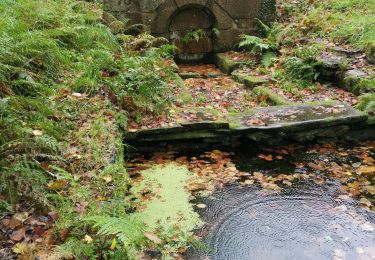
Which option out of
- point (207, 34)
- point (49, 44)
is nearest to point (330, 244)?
point (49, 44)

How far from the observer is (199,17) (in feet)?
33.1

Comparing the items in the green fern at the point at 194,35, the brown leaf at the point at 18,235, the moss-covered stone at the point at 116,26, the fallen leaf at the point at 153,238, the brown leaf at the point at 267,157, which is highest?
the moss-covered stone at the point at 116,26

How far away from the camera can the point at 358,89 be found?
22.1 feet

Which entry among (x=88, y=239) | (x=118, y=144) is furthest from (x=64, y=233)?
(x=118, y=144)

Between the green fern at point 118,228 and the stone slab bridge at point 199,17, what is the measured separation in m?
7.73

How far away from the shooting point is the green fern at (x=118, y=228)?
2.50 metres

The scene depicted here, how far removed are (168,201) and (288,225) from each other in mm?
1305

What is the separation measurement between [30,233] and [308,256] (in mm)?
2370

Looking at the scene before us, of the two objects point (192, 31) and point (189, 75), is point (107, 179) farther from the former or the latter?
point (192, 31)

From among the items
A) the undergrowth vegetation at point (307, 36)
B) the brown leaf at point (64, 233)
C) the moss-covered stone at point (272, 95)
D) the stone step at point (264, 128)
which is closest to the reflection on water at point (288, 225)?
the stone step at point (264, 128)

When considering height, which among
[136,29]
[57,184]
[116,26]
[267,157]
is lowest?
[267,157]

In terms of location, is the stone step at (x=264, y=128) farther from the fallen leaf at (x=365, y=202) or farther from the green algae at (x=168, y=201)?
the fallen leaf at (x=365, y=202)

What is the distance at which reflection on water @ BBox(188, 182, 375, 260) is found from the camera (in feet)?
11.6

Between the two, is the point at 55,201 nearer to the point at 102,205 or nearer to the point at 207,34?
the point at 102,205
